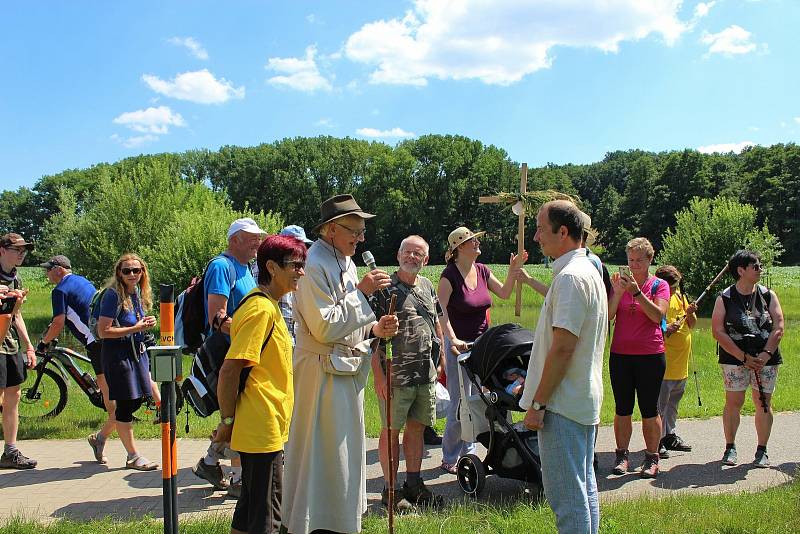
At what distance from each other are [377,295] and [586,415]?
2.22 m

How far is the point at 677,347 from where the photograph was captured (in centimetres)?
693

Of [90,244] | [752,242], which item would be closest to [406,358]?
[90,244]

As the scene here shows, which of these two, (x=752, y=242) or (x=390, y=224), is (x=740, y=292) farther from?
(x=390, y=224)

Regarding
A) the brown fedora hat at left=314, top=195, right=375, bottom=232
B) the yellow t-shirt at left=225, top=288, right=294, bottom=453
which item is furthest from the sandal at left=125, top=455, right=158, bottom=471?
the brown fedora hat at left=314, top=195, right=375, bottom=232

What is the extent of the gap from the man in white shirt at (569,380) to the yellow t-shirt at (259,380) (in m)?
1.35

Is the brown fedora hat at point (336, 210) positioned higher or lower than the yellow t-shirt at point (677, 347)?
higher

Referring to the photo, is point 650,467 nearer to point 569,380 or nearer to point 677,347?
point 677,347

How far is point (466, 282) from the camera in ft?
20.3

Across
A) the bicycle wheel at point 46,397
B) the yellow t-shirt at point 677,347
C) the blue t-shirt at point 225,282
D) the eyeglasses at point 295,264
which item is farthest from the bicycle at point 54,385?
the yellow t-shirt at point 677,347

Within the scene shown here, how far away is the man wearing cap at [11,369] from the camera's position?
238 inches

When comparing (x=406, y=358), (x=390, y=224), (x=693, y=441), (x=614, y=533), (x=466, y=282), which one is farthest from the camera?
(x=390, y=224)

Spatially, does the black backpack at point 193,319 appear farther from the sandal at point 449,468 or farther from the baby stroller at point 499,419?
the sandal at point 449,468

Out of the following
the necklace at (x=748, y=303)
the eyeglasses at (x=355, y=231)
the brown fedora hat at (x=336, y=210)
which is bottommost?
the necklace at (x=748, y=303)

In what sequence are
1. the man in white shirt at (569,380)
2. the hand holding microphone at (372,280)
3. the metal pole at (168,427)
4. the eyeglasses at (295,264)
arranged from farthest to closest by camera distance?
the hand holding microphone at (372,280) → the metal pole at (168,427) → the eyeglasses at (295,264) → the man in white shirt at (569,380)
